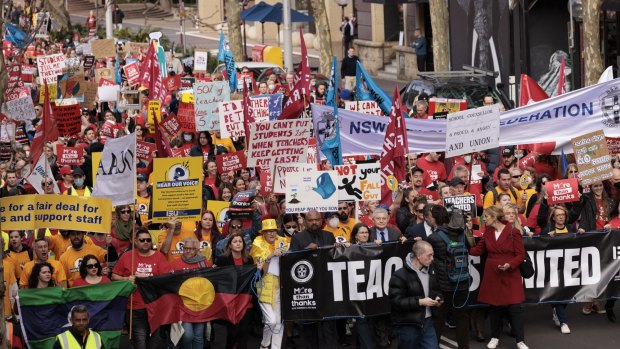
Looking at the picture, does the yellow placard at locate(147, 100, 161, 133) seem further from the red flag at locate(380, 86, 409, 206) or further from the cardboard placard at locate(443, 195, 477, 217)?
the cardboard placard at locate(443, 195, 477, 217)

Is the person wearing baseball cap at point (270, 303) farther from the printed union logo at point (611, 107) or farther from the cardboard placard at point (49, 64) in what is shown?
the cardboard placard at point (49, 64)

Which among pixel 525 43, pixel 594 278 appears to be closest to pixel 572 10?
pixel 525 43

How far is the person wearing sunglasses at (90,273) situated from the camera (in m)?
14.2

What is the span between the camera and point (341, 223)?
15.9 meters

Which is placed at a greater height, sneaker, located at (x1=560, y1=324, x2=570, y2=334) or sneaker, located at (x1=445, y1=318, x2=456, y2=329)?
sneaker, located at (x1=445, y1=318, x2=456, y2=329)

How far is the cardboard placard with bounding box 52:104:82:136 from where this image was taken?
2238 centimetres

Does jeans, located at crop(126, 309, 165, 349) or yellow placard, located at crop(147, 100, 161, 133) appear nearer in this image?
jeans, located at crop(126, 309, 165, 349)

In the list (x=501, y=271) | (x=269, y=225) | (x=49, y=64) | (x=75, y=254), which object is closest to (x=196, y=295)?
(x=269, y=225)

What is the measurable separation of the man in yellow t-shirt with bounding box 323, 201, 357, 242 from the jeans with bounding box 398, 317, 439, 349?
2.50 metres

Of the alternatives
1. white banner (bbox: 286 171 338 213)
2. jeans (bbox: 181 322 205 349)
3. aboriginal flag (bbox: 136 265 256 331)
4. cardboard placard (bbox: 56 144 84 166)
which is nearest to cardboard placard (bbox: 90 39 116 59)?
cardboard placard (bbox: 56 144 84 166)

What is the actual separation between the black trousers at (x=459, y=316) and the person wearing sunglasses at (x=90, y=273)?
3287 millimetres

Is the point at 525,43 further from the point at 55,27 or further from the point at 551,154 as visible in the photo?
the point at 55,27

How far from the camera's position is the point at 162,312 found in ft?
47.6

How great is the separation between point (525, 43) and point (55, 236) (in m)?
19.2
